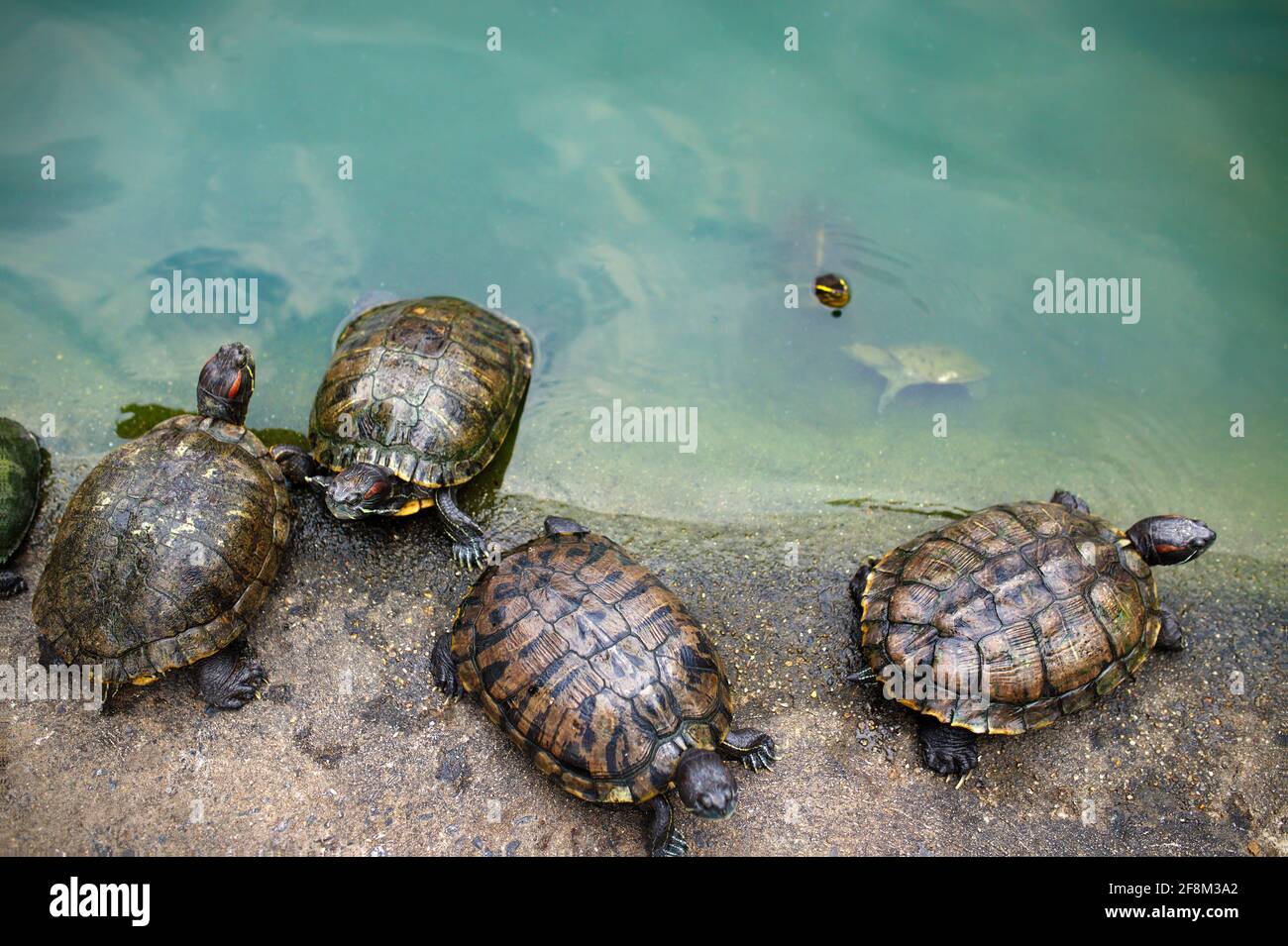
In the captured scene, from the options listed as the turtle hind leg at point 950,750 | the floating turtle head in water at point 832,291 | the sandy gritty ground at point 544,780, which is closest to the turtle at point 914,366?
the floating turtle head in water at point 832,291

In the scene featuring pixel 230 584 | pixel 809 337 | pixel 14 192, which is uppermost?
pixel 14 192

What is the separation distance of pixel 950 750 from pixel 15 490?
6.56 meters

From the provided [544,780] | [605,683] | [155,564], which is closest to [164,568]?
[155,564]

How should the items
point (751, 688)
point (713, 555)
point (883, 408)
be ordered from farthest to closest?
point (883, 408), point (713, 555), point (751, 688)

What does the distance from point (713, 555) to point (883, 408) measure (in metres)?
2.08

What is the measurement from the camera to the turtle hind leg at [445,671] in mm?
5547

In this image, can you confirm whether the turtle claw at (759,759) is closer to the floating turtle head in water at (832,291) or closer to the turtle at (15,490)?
the floating turtle head in water at (832,291)

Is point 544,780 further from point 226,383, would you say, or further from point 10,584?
point 10,584

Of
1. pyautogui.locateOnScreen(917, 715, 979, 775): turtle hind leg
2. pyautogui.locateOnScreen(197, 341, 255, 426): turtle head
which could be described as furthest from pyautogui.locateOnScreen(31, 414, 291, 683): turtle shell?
pyautogui.locateOnScreen(917, 715, 979, 775): turtle hind leg

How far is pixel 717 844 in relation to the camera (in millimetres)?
5242

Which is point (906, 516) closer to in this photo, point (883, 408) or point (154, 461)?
point (883, 408)

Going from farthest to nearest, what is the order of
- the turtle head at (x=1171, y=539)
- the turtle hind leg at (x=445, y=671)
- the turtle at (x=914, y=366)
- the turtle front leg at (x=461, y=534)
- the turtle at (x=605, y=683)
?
the turtle at (x=914, y=366) < the turtle front leg at (x=461, y=534) < the turtle head at (x=1171, y=539) < the turtle hind leg at (x=445, y=671) < the turtle at (x=605, y=683)

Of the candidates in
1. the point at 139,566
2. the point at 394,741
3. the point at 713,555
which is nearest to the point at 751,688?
the point at 713,555

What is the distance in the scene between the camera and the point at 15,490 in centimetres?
596
